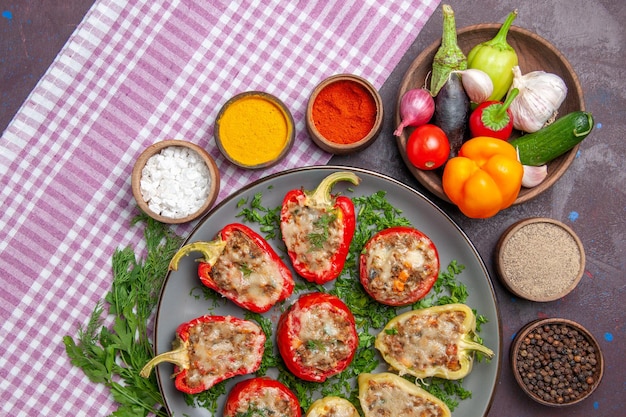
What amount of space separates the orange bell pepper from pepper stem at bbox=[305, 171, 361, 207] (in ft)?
1.81

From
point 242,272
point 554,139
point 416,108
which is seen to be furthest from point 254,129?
point 554,139

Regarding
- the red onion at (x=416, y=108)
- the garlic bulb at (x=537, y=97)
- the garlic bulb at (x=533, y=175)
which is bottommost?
the red onion at (x=416, y=108)

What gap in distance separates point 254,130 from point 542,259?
187cm

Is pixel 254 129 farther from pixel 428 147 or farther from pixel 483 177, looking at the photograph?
pixel 483 177

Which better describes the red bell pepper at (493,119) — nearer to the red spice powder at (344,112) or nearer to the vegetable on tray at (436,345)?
the red spice powder at (344,112)

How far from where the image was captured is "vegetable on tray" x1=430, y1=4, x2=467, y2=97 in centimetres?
366

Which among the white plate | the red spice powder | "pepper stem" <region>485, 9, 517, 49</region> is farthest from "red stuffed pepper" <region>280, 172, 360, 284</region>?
"pepper stem" <region>485, 9, 517, 49</region>

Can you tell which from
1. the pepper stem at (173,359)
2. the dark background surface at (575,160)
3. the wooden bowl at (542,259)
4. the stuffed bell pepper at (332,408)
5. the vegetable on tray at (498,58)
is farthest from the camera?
the dark background surface at (575,160)

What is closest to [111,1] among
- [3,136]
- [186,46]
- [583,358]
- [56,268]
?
[186,46]

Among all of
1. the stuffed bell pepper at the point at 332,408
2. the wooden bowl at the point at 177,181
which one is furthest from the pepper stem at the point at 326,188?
the stuffed bell pepper at the point at 332,408

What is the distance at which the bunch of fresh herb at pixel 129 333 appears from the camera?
3797 mm

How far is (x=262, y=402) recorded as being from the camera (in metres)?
3.60

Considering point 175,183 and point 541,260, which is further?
point 541,260

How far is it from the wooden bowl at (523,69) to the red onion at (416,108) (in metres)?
0.07
